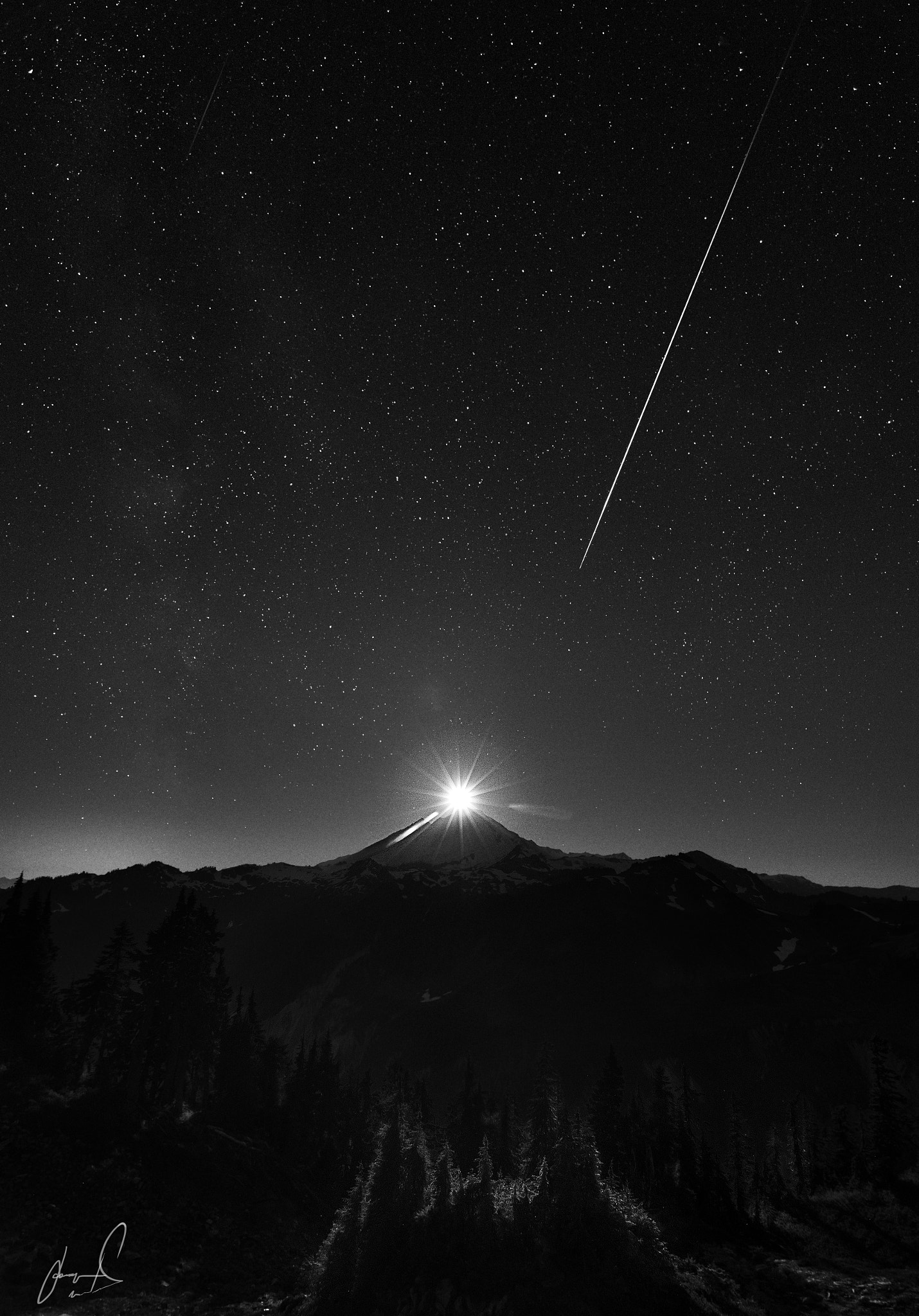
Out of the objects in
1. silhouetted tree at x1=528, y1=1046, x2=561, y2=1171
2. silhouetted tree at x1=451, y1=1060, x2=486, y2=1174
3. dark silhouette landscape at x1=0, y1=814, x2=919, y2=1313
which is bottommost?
silhouetted tree at x1=451, y1=1060, x2=486, y2=1174

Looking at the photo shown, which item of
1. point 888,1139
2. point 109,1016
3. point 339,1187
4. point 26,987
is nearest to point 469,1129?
point 339,1187

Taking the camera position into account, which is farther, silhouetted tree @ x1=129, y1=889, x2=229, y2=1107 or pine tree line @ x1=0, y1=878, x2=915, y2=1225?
silhouetted tree @ x1=129, y1=889, x2=229, y2=1107

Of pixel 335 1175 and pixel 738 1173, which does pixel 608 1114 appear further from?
pixel 335 1175

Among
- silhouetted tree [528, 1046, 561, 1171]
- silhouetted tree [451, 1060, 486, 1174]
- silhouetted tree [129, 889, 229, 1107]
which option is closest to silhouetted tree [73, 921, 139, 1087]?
silhouetted tree [129, 889, 229, 1107]

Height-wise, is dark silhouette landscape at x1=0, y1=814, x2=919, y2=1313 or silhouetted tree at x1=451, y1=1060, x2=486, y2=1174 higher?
dark silhouette landscape at x1=0, y1=814, x2=919, y2=1313

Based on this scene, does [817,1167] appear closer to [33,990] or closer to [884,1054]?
[884,1054]
